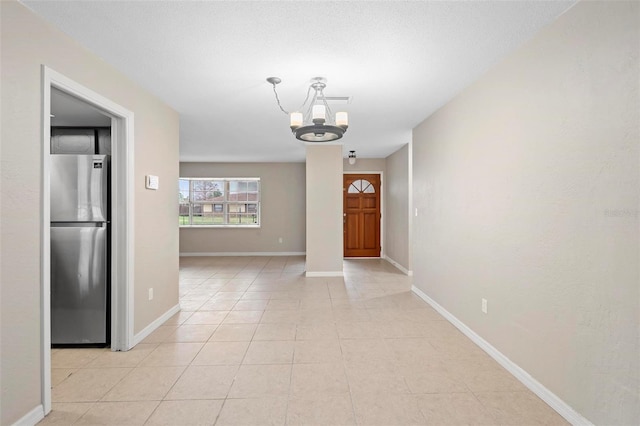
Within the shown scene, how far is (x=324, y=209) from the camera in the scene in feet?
19.9

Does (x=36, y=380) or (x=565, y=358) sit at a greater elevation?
(x=565, y=358)

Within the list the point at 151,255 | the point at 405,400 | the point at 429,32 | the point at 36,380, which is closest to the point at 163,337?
the point at 151,255

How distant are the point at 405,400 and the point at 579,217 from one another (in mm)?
1525

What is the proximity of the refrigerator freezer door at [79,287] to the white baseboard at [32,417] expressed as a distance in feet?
3.58

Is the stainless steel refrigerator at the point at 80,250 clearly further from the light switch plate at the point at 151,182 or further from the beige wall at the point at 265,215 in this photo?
the beige wall at the point at 265,215

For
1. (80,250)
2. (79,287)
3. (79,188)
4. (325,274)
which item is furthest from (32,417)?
(325,274)

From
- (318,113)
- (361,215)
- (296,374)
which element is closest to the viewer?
(296,374)

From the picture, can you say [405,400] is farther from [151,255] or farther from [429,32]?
[151,255]

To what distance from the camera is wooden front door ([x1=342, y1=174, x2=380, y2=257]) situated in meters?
8.07

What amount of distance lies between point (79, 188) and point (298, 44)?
2.34m

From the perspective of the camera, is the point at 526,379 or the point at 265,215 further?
the point at 265,215

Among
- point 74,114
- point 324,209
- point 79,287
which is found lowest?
point 79,287

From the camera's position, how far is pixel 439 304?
3.99 meters

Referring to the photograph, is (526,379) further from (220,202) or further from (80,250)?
(220,202)
